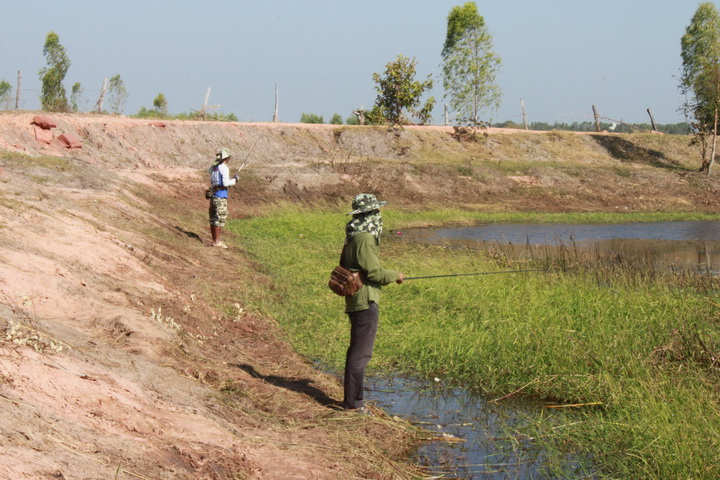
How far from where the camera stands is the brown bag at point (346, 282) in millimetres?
6121

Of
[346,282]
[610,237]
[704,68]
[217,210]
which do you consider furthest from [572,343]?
[704,68]

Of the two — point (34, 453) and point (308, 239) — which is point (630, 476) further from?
point (308, 239)

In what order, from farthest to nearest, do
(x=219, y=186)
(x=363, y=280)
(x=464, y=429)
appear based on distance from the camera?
(x=219, y=186) → (x=464, y=429) → (x=363, y=280)

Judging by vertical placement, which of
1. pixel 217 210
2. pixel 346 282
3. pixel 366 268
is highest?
pixel 217 210

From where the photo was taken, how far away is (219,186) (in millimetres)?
13477

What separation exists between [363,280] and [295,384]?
1482mm

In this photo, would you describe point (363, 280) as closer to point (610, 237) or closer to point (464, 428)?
point (464, 428)

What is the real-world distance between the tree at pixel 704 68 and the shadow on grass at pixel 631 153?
3054 millimetres

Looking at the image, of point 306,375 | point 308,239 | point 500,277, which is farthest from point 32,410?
point 308,239

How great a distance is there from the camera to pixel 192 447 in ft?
15.4

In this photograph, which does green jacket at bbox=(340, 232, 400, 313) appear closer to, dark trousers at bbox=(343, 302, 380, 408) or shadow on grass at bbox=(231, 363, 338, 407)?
dark trousers at bbox=(343, 302, 380, 408)

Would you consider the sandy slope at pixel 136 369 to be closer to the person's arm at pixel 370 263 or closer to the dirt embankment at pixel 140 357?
the dirt embankment at pixel 140 357

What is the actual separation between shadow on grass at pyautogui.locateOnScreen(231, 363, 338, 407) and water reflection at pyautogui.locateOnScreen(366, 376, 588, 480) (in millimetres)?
540

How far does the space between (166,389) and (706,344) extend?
17.0 feet
